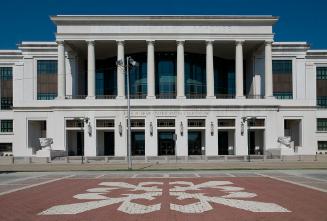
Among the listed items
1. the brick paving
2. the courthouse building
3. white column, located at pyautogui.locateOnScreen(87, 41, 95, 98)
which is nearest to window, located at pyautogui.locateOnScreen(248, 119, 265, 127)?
the courthouse building

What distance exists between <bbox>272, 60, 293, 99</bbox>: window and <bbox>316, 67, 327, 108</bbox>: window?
7.32 metres

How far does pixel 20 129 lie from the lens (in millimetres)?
75125

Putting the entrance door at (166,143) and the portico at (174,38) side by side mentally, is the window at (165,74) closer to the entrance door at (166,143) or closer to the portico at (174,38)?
the portico at (174,38)

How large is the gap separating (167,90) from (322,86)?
33.3 metres

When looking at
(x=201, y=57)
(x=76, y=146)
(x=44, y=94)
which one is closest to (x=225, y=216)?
(x=76, y=146)

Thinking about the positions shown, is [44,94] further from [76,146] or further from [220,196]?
[220,196]

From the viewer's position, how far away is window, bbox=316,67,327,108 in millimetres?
88312

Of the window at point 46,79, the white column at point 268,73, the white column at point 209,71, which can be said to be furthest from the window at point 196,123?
the window at point 46,79

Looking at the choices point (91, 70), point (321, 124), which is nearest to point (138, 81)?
point (91, 70)

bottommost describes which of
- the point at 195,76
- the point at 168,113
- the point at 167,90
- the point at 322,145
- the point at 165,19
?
the point at 322,145

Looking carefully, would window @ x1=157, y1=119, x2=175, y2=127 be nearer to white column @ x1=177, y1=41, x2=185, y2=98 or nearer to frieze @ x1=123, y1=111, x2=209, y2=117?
frieze @ x1=123, y1=111, x2=209, y2=117

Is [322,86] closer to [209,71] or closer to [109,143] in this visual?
[209,71]

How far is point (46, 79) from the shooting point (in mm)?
84875

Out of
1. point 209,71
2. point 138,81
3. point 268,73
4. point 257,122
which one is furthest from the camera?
point 138,81
